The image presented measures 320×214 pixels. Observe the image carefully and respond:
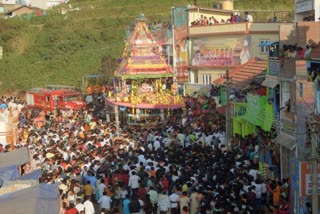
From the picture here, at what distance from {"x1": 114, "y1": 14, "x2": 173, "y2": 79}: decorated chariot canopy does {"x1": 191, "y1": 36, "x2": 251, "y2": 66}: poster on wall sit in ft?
16.4

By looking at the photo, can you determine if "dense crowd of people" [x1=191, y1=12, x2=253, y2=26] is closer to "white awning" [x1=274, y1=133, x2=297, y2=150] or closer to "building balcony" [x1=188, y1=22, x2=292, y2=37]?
"building balcony" [x1=188, y1=22, x2=292, y2=37]

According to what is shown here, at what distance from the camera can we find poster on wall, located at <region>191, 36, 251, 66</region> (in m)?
33.1

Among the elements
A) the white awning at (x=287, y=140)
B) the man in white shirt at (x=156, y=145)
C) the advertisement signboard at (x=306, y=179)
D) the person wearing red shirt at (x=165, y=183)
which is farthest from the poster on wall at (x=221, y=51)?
the advertisement signboard at (x=306, y=179)

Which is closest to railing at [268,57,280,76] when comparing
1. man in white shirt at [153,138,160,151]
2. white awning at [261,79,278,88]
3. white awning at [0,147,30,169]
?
white awning at [261,79,278,88]

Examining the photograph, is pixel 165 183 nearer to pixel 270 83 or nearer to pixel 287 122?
pixel 287 122

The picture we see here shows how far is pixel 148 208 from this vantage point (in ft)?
44.8

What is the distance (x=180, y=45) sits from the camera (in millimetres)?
38000

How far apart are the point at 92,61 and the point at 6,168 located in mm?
40920

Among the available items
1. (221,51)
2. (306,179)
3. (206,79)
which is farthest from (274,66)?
(206,79)

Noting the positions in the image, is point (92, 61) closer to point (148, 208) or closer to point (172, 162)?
point (172, 162)

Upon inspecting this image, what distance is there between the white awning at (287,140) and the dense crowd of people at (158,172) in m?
1.06

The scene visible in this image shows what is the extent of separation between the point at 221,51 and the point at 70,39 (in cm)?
3153

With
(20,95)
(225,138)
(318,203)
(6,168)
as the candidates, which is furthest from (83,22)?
(318,203)

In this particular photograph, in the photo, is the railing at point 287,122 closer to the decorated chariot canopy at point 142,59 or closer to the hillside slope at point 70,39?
the decorated chariot canopy at point 142,59
